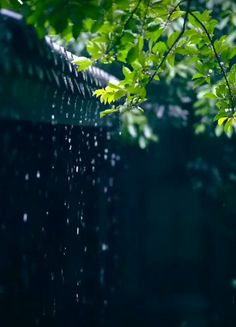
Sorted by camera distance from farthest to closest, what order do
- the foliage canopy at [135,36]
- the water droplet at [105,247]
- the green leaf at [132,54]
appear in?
the water droplet at [105,247]
the green leaf at [132,54]
the foliage canopy at [135,36]

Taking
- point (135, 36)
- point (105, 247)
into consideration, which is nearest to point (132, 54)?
point (135, 36)

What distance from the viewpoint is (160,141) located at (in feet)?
30.1

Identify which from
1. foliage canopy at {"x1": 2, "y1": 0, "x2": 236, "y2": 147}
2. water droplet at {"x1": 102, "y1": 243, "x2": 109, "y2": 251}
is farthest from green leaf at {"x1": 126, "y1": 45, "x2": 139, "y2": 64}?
water droplet at {"x1": 102, "y1": 243, "x2": 109, "y2": 251}

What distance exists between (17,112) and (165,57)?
1118 mm

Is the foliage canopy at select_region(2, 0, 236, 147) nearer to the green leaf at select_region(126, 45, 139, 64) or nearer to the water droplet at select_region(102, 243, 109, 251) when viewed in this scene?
the green leaf at select_region(126, 45, 139, 64)

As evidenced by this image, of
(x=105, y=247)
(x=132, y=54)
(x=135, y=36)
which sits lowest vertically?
(x=105, y=247)

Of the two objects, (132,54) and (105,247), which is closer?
(132,54)

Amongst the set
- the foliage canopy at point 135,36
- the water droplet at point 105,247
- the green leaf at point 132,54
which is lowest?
the water droplet at point 105,247

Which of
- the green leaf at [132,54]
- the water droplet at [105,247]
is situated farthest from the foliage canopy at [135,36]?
the water droplet at [105,247]

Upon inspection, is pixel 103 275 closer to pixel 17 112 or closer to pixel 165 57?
pixel 165 57

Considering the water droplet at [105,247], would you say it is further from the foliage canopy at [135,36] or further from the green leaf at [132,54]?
the green leaf at [132,54]

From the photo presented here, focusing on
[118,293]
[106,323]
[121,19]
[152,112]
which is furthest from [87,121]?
[118,293]

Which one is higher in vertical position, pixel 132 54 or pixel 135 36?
pixel 135 36

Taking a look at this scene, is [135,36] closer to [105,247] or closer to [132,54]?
[132,54]
